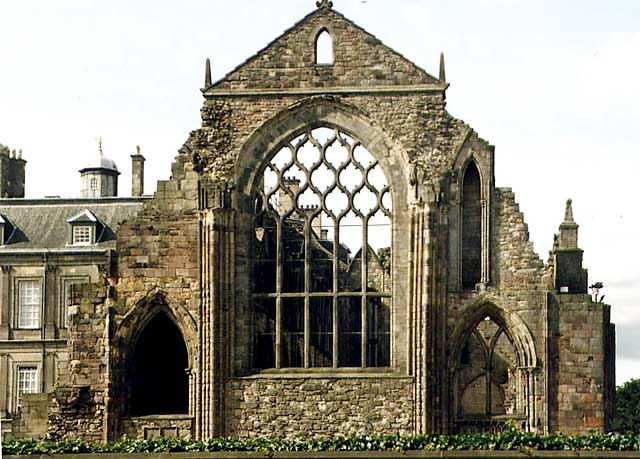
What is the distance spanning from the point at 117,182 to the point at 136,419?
30.3m

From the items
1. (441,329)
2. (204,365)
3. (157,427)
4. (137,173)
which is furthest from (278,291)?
(137,173)

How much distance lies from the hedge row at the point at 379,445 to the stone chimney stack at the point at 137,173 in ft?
98.8

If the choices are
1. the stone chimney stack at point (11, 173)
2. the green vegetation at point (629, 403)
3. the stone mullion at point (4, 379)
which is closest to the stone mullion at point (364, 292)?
the stone mullion at point (4, 379)

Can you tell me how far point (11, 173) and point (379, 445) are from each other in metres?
35.1

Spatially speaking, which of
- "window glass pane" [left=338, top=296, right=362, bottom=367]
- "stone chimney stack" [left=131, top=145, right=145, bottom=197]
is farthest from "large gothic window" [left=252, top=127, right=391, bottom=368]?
"stone chimney stack" [left=131, top=145, right=145, bottom=197]

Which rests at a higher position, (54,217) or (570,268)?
(54,217)

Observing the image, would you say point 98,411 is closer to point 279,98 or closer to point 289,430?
point 289,430

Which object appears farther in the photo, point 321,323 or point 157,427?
point 321,323

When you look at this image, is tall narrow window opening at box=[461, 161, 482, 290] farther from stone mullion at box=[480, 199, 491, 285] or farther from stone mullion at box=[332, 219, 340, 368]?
stone mullion at box=[332, 219, 340, 368]

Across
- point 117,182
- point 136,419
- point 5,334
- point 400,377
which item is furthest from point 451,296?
point 117,182

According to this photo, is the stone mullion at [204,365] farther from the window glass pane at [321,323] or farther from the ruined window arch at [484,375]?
the ruined window arch at [484,375]

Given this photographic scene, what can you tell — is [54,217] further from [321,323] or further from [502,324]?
[502,324]

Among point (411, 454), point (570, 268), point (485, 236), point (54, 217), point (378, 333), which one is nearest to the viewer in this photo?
point (411, 454)

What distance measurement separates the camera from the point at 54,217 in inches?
2297
